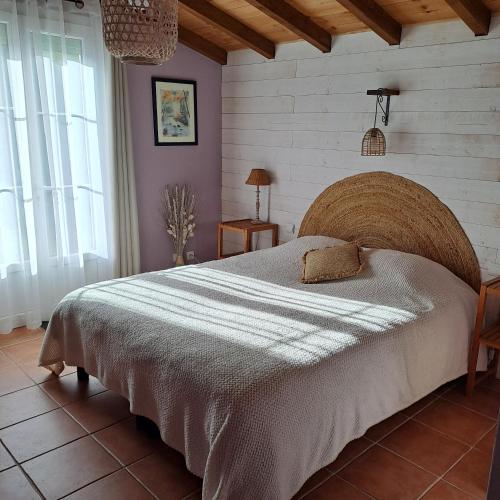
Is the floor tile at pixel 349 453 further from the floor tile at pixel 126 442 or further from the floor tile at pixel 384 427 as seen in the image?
the floor tile at pixel 126 442

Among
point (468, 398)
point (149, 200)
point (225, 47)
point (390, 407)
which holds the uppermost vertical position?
point (225, 47)

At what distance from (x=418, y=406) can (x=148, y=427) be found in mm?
1418

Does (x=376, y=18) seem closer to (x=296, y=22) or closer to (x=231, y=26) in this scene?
(x=296, y=22)

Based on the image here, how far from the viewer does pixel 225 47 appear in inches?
165

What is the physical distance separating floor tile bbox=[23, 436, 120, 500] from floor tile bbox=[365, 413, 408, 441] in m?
1.18

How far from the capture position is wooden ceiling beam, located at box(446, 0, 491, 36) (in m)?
2.50

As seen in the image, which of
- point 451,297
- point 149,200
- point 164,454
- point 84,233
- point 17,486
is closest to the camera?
point 17,486

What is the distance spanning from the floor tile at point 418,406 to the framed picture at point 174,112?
108 inches

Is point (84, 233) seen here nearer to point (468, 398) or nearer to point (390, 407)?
point (390, 407)

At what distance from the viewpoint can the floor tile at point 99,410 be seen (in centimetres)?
244

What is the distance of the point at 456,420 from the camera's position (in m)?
2.55

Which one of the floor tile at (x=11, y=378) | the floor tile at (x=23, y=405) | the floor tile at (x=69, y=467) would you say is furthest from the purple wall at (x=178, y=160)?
the floor tile at (x=69, y=467)

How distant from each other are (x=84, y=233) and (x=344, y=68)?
2.24m

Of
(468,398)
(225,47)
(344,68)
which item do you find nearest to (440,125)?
(344,68)
